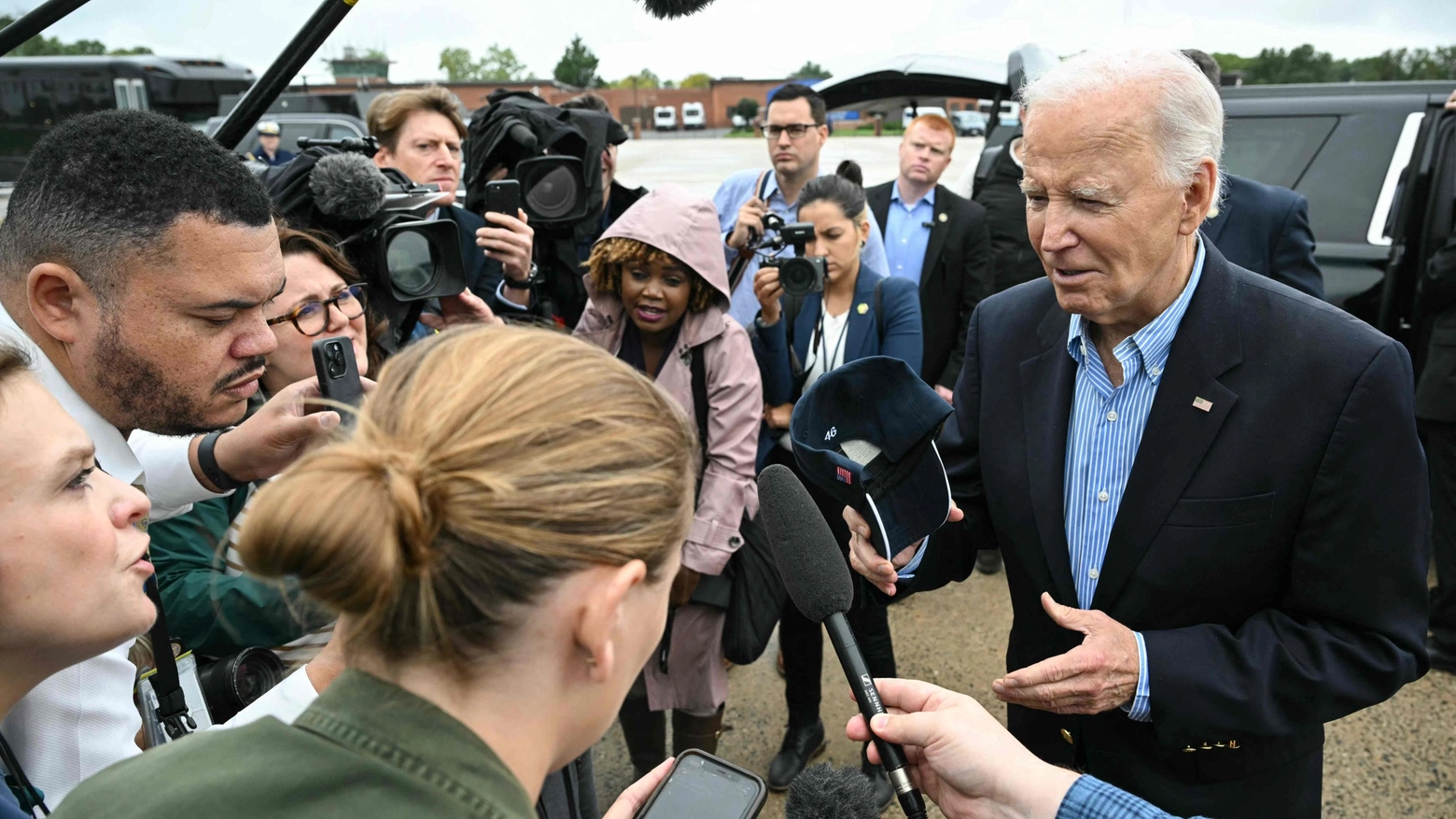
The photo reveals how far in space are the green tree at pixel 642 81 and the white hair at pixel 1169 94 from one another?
7376 centimetres

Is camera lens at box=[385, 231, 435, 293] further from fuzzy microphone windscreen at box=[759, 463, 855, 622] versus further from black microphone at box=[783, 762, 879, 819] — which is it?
black microphone at box=[783, 762, 879, 819]

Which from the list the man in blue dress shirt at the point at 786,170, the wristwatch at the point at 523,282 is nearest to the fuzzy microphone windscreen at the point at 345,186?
the wristwatch at the point at 523,282

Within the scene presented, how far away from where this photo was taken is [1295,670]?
5.80 feet

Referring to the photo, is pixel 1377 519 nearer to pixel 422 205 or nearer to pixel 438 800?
pixel 438 800

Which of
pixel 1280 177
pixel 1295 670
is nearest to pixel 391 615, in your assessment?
pixel 1295 670

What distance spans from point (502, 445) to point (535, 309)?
113 inches

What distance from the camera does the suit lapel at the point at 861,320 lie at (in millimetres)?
3729

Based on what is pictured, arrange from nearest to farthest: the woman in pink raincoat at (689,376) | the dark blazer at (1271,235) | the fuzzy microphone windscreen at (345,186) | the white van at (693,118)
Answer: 1. the fuzzy microphone windscreen at (345,186)
2. the woman in pink raincoat at (689,376)
3. the dark blazer at (1271,235)
4. the white van at (693,118)

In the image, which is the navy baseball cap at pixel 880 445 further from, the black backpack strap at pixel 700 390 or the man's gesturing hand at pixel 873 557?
the black backpack strap at pixel 700 390

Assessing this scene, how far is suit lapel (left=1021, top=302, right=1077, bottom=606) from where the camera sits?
2027 mm

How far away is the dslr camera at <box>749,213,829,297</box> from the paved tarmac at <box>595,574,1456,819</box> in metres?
1.74

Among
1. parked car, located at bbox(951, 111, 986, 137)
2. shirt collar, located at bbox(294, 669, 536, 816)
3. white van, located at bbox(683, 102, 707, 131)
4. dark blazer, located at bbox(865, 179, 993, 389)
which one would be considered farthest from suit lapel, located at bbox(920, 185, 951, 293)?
white van, located at bbox(683, 102, 707, 131)

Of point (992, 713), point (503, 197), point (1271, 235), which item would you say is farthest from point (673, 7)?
point (992, 713)

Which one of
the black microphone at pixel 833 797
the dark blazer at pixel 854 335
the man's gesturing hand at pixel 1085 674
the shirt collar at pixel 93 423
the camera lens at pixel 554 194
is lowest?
the man's gesturing hand at pixel 1085 674
